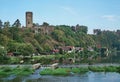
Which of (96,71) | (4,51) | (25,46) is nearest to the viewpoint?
(96,71)

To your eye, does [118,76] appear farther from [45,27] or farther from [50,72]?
[45,27]

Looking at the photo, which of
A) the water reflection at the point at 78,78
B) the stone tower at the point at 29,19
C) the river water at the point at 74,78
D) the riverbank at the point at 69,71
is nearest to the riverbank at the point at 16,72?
Result: the river water at the point at 74,78

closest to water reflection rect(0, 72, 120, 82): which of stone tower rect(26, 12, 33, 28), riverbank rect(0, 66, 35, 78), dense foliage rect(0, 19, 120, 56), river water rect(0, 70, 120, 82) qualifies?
river water rect(0, 70, 120, 82)

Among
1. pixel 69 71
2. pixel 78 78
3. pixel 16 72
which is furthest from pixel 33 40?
pixel 78 78

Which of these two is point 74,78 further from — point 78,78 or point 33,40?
point 33,40

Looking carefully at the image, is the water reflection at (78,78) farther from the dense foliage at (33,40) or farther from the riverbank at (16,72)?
the dense foliage at (33,40)

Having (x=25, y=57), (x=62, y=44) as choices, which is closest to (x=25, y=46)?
(x=25, y=57)

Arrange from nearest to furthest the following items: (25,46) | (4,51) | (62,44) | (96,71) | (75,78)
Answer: (75,78) < (96,71) < (4,51) < (25,46) < (62,44)

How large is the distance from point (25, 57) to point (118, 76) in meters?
44.2

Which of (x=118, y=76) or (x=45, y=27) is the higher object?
(x=45, y=27)

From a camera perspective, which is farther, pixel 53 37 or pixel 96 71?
pixel 53 37

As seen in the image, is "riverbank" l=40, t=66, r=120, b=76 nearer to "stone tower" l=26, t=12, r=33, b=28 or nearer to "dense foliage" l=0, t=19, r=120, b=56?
"dense foliage" l=0, t=19, r=120, b=56

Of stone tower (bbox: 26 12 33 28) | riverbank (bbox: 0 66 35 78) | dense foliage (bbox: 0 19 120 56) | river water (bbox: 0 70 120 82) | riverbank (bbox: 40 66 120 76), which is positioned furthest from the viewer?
stone tower (bbox: 26 12 33 28)

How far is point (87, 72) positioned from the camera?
53.7 m
